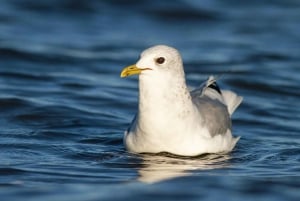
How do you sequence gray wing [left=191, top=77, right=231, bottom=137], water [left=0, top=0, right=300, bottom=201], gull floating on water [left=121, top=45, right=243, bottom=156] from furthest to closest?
gray wing [left=191, top=77, right=231, bottom=137]
gull floating on water [left=121, top=45, right=243, bottom=156]
water [left=0, top=0, right=300, bottom=201]

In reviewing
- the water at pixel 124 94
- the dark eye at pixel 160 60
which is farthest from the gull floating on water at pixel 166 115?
the water at pixel 124 94

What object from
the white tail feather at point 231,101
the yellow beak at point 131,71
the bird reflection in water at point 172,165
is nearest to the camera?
the bird reflection in water at point 172,165

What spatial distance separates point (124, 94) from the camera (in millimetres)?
12781

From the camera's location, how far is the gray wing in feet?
31.4

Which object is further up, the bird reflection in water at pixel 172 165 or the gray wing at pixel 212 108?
the gray wing at pixel 212 108

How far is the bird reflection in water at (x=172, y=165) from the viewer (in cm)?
839

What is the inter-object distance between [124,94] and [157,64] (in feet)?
12.7

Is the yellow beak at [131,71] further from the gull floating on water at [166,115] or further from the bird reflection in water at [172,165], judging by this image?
the bird reflection in water at [172,165]

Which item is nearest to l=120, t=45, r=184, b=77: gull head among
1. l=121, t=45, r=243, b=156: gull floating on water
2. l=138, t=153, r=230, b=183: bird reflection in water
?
l=121, t=45, r=243, b=156: gull floating on water

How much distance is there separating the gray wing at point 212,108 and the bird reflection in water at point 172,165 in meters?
0.29

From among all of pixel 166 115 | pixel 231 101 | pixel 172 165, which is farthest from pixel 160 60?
pixel 231 101

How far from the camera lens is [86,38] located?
16.8m

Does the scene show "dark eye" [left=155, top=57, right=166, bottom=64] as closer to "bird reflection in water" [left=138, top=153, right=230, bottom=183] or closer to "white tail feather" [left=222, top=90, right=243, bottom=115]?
"bird reflection in water" [left=138, top=153, right=230, bottom=183]

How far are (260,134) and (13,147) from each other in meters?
2.89
